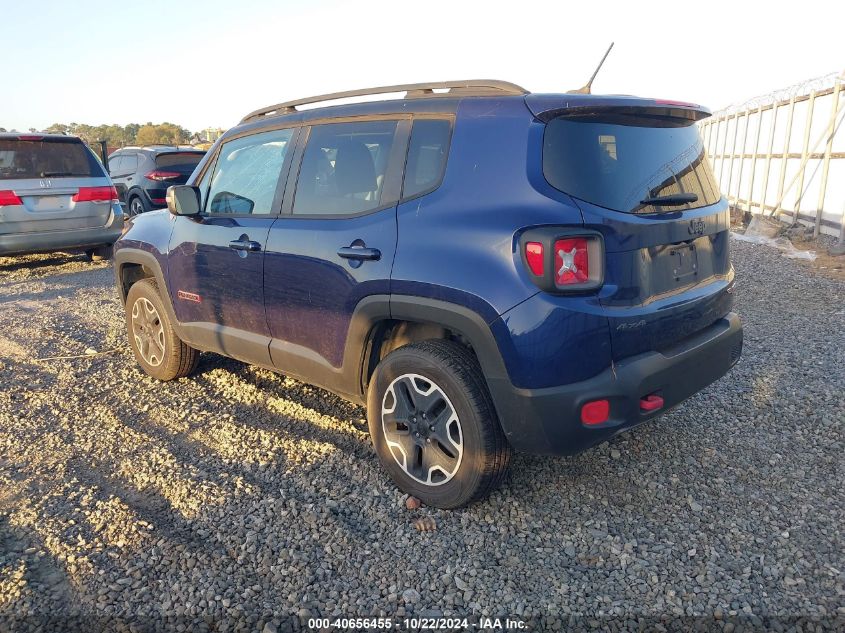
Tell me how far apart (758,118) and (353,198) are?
15401mm

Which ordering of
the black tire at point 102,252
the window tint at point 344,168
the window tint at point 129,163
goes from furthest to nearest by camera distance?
the window tint at point 129,163 → the black tire at point 102,252 → the window tint at point 344,168

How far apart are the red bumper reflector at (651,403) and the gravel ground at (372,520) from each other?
0.59 meters

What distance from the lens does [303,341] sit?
3.49 m

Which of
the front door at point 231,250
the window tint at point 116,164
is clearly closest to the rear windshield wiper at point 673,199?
the front door at point 231,250

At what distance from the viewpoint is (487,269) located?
8.52ft

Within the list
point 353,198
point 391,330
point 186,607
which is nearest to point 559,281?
point 391,330

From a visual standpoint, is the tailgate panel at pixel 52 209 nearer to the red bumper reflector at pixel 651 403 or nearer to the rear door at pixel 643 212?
the rear door at pixel 643 212

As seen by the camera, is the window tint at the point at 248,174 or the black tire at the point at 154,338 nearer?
the window tint at the point at 248,174

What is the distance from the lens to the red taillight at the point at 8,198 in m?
7.96

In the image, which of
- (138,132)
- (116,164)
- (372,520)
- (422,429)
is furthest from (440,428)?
(138,132)

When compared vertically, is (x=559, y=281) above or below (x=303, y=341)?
above

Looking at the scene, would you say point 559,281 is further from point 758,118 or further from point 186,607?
point 758,118

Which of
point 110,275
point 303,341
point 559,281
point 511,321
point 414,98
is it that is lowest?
point 110,275

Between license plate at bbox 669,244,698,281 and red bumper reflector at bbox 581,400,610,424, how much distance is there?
74 centimetres
